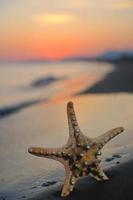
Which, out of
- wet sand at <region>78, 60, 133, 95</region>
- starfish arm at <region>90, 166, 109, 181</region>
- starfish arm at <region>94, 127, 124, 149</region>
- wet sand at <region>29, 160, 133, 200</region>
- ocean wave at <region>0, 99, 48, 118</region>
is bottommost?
wet sand at <region>29, 160, 133, 200</region>

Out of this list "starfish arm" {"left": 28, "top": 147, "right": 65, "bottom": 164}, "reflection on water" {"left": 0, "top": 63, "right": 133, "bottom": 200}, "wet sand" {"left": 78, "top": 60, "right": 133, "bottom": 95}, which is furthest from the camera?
"wet sand" {"left": 78, "top": 60, "right": 133, "bottom": 95}

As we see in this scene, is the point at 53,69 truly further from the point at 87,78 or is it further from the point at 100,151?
the point at 100,151

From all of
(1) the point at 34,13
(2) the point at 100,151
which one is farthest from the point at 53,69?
(2) the point at 100,151

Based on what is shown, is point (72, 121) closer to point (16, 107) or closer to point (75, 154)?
point (75, 154)

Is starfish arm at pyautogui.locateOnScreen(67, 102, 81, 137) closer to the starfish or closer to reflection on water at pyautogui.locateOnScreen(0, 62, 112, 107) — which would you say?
the starfish

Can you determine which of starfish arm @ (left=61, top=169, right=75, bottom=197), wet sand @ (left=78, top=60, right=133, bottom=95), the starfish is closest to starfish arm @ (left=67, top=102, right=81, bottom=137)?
the starfish
